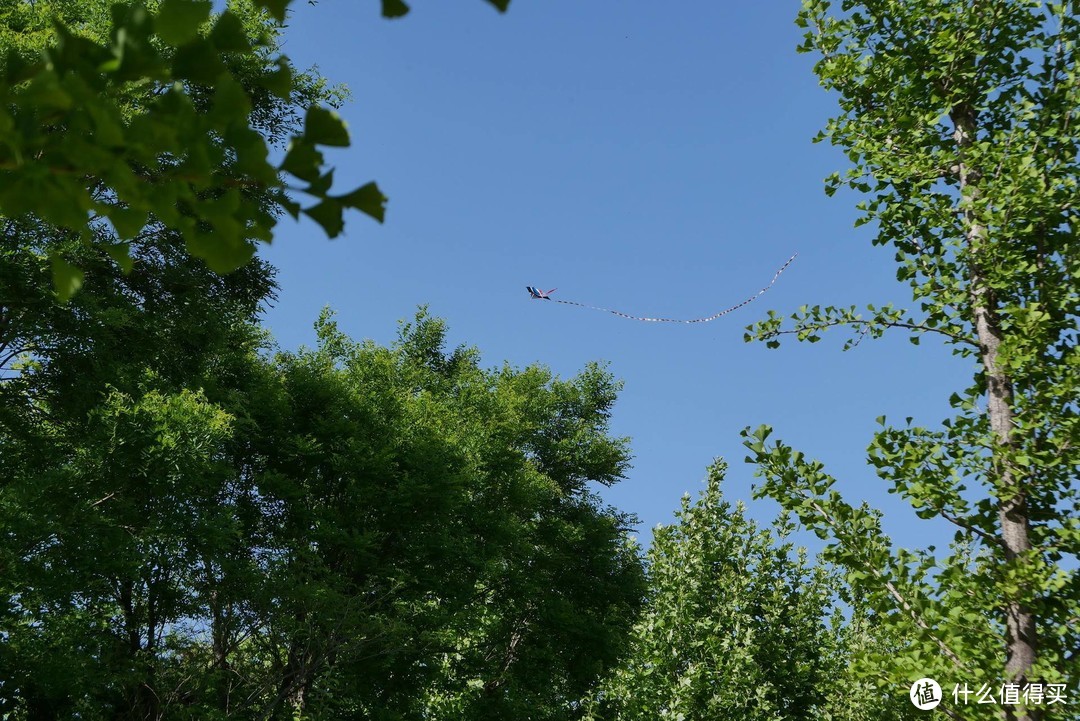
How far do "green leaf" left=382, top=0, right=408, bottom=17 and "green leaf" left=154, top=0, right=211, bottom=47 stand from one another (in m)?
0.29

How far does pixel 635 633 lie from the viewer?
24.3 metres

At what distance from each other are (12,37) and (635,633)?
19268 millimetres

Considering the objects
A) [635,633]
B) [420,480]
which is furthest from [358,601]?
[635,633]

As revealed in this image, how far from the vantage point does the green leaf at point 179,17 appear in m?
1.45

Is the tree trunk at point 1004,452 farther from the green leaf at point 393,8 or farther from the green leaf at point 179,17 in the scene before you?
the green leaf at point 179,17

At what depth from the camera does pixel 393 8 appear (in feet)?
5.13

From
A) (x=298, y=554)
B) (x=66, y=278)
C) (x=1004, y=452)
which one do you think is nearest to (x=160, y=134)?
(x=66, y=278)

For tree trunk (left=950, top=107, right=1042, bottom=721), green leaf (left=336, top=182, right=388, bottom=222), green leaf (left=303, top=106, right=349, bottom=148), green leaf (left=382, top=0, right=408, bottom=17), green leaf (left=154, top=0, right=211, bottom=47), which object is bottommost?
green leaf (left=336, top=182, right=388, bottom=222)

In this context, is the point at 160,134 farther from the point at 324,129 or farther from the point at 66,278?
the point at 66,278

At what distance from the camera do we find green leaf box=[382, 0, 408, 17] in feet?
5.11

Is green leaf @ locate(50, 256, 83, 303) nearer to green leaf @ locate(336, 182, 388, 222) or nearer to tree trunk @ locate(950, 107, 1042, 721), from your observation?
green leaf @ locate(336, 182, 388, 222)

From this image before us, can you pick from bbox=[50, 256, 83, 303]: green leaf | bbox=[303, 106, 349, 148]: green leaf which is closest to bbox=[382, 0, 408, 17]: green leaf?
bbox=[303, 106, 349, 148]: green leaf

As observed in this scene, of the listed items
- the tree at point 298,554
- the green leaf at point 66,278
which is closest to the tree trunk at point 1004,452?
the green leaf at point 66,278

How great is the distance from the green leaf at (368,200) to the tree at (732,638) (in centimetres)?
1906
